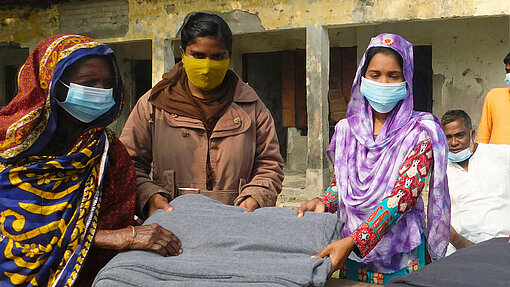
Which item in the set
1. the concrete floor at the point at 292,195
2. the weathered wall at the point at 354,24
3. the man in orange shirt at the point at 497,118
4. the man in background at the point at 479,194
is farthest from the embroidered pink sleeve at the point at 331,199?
the weathered wall at the point at 354,24

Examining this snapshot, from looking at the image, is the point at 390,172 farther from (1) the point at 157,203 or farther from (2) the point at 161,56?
(2) the point at 161,56

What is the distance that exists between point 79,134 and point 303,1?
665 cm

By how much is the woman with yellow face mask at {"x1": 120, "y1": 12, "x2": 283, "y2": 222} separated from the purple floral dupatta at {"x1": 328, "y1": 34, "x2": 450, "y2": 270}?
1.12 ft

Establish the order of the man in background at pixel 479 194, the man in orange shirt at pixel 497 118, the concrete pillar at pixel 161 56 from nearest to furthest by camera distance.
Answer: the man in background at pixel 479 194 → the man in orange shirt at pixel 497 118 → the concrete pillar at pixel 161 56

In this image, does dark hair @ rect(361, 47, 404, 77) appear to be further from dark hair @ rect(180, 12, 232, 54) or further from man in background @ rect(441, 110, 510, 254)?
man in background @ rect(441, 110, 510, 254)

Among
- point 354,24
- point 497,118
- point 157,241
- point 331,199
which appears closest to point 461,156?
point 497,118

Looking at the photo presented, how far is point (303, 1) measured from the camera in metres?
7.86

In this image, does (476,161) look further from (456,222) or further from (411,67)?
(411,67)

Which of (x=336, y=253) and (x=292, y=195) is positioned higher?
(x=336, y=253)

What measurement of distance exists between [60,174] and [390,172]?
122cm

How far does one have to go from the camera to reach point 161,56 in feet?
29.2

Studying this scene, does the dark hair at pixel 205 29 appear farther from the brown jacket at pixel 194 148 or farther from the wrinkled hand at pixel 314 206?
the wrinkled hand at pixel 314 206

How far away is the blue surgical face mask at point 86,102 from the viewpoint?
1634mm

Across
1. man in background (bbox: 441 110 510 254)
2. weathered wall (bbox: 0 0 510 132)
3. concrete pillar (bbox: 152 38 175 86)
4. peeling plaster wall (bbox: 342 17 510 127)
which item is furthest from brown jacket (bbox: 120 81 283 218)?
peeling plaster wall (bbox: 342 17 510 127)
